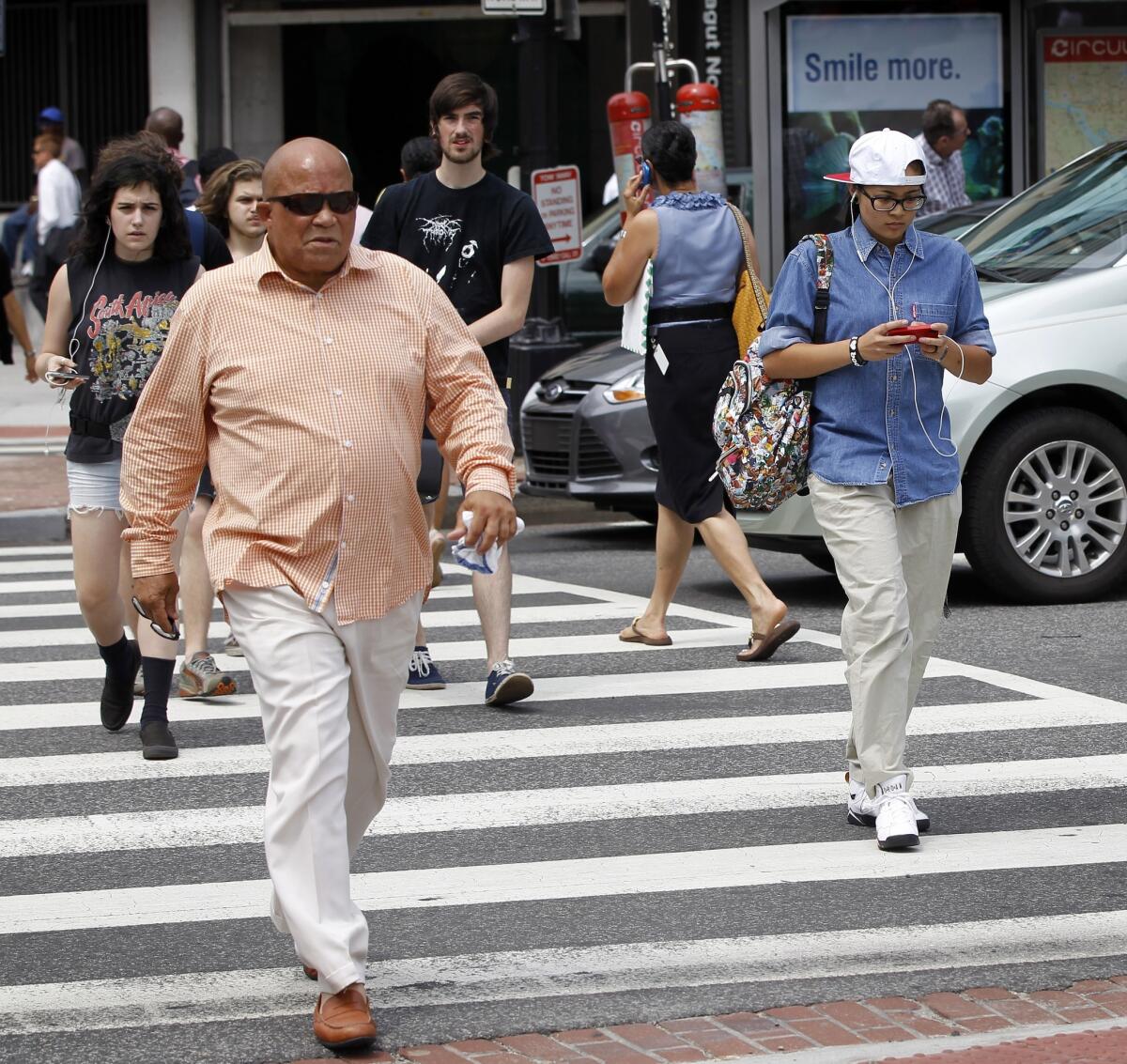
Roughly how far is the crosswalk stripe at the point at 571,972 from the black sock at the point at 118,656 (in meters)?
2.51

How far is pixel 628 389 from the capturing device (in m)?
11.5

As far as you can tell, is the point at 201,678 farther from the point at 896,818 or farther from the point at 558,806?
the point at 896,818

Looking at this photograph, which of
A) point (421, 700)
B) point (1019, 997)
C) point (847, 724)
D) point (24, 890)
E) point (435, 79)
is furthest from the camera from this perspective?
point (435, 79)

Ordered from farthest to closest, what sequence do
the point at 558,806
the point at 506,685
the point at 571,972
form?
1. the point at 506,685
2. the point at 558,806
3. the point at 571,972

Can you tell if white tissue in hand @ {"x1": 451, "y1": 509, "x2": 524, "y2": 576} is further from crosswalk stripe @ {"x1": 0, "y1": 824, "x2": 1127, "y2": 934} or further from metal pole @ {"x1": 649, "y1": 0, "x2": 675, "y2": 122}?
metal pole @ {"x1": 649, "y1": 0, "x2": 675, "y2": 122}

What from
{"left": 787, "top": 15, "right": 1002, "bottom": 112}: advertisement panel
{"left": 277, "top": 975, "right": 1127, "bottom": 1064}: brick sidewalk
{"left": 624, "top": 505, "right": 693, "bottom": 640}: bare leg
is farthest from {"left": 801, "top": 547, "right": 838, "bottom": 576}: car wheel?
{"left": 787, "top": 15, "right": 1002, "bottom": 112}: advertisement panel

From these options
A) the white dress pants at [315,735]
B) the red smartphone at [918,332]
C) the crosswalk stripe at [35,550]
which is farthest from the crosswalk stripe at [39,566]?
the white dress pants at [315,735]

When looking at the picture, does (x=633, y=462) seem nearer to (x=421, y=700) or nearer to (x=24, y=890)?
(x=421, y=700)

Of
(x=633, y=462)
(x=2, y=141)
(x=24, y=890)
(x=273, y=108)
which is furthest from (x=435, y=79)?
(x=24, y=890)

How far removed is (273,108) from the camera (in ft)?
75.2

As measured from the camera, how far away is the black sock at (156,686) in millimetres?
Result: 7059

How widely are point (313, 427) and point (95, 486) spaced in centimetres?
268

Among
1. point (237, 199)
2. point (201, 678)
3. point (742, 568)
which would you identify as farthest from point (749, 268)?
point (201, 678)

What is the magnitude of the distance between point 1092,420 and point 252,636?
5.75 meters
